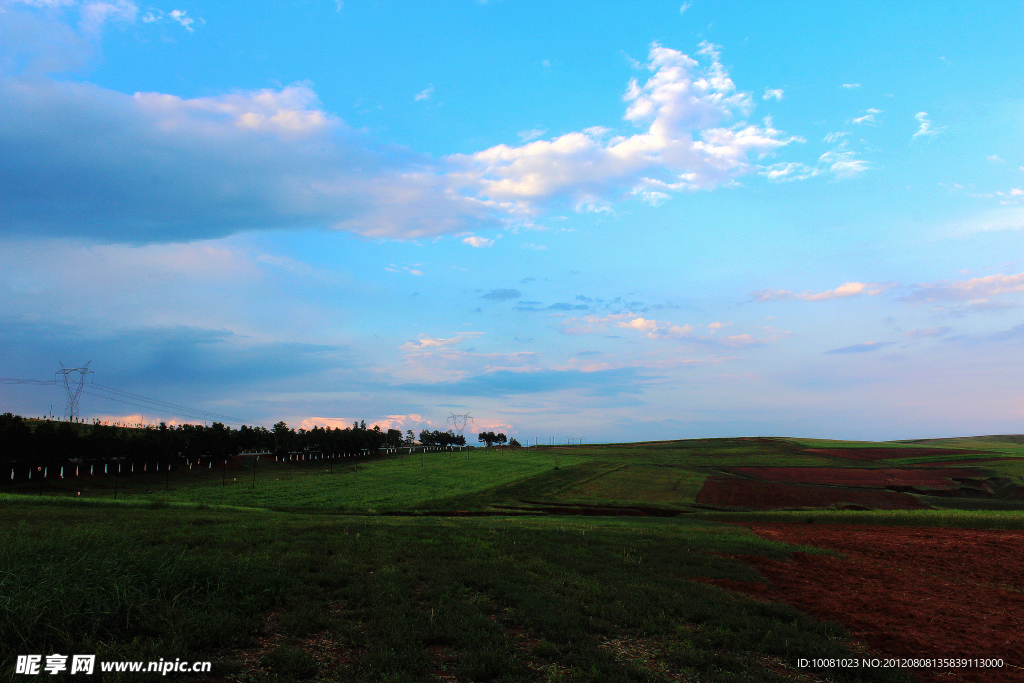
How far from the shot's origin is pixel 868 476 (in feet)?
272

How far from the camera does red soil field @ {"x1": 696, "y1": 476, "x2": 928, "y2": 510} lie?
6275cm

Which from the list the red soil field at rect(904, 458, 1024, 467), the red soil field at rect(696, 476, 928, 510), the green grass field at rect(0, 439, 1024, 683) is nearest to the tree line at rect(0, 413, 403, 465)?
the green grass field at rect(0, 439, 1024, 683)

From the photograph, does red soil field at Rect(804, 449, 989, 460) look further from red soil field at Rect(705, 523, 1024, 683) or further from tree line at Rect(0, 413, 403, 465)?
tree line at Rect(0, 413, 403, 465)

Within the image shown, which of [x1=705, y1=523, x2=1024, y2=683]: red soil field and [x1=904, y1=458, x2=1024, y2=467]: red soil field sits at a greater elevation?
[x1=705, y1=523, x2=1024, y2=683]: red soil field

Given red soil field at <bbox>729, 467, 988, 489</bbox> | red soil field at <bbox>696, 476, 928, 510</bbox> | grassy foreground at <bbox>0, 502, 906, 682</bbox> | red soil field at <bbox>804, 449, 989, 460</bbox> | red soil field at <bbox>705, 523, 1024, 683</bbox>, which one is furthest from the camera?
red soil field at <bbox>804, 449, 989, 460</bbox>

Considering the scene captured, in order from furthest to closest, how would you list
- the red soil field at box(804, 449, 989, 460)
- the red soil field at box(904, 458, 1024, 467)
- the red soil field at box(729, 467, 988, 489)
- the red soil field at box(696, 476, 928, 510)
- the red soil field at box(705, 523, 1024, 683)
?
the red soil field at box(804, 449, 989, 460) → the red soil field at box(904, 458, 1024, 467) → the red soil field at box(729, 467, 988, 489) → the red soil field at box(696, 476, 928, 510) → the red soil field at box(705, 523, 1024, 683)

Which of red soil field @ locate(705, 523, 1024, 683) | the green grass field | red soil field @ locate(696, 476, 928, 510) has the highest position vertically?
the green grass field

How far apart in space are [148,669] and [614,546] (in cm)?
1813

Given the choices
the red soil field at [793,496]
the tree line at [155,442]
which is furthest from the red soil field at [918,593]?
the tree line at [155,442]

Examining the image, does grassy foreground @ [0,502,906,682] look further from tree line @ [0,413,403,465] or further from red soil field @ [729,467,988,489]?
tree line @ [0,413,403,465]

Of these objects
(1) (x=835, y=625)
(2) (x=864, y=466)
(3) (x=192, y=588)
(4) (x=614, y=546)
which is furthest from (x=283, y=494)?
(2) (x=864, y=466)

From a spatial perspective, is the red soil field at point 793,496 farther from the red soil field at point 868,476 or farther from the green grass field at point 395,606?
the green grass field at point 395,606

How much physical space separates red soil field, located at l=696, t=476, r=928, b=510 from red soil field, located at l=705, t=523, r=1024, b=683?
3038 cm

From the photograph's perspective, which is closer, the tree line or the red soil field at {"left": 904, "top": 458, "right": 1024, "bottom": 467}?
the tree line
